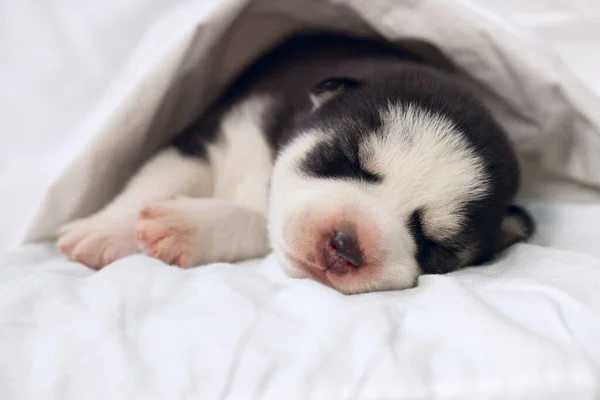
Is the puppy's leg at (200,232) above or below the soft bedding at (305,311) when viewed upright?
below

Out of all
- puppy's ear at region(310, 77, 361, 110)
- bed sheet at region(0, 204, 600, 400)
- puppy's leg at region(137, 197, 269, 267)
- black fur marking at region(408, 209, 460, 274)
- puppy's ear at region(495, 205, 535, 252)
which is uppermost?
puppy's ear at region(310, 77, 361, 110)

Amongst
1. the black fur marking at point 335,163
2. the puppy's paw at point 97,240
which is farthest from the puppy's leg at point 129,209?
the black fur marking at point 335,163

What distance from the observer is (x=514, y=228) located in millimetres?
1506

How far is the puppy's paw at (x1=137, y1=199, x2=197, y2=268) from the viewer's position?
1.35 meters

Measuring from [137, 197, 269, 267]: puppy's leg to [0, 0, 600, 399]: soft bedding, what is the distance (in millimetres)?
89

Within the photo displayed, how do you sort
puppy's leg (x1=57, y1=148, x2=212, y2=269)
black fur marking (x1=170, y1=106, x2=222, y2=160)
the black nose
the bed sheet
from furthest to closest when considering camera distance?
black fur marking (x1=170, y1=106, x2=222, y2=160)
puppy's leg (x1=57, y1=148, x2=212, y2=269)
the black nose
the bed sheet

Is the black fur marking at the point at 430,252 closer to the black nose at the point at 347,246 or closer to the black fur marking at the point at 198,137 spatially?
the black nose at the point at 347,246

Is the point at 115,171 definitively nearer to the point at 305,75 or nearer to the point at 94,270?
the point at 94,270

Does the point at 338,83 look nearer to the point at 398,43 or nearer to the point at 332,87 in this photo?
the point at 332,87

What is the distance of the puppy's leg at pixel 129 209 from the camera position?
140cm

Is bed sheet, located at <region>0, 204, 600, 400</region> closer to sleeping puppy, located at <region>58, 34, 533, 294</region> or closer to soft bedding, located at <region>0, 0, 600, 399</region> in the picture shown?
soft bedding, located at <region>0, 0, 600, 399</region>

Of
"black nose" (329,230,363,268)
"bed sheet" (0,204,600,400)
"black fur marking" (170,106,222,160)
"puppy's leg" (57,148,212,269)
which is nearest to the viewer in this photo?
"bed sheet" (0,204,600,400)

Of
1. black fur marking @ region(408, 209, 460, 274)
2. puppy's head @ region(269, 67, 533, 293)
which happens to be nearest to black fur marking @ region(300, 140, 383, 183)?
puppy's head @ region(269, 67, 533, 293)

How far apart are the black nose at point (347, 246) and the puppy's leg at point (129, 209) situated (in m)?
0.60
